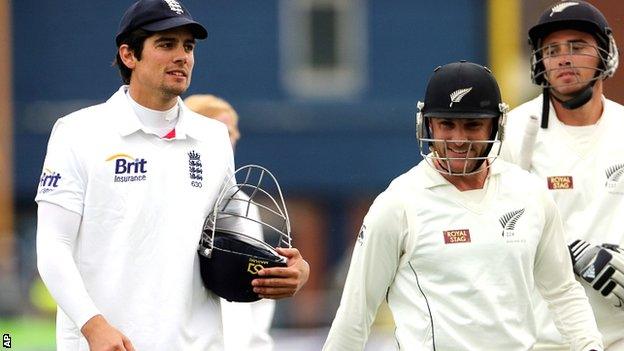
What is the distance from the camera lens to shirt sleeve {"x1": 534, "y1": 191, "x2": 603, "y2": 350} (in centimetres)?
557

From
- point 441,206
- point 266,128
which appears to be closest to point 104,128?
point 441,206

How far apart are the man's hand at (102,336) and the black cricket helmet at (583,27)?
2417 mm

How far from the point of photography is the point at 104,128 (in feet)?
18.0

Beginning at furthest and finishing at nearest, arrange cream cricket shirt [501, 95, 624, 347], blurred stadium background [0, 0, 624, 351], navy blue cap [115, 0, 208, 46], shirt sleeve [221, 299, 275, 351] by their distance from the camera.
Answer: blurred stadium background [0, 0, 624, 351]
shirt sleeve [221, 299, 275, 351]
cream cricket shirt [501, 95, 624, 347]
navy blue cap [115, 0, 208, 46]

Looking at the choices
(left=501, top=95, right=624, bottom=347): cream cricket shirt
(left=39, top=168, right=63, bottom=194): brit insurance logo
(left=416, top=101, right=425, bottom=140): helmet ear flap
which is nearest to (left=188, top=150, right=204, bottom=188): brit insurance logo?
(left=39, top=168, right=63, bottom=194): brit insurance logo

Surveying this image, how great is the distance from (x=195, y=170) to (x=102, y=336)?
0.78 metres

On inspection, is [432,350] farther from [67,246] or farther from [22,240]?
[22,240]

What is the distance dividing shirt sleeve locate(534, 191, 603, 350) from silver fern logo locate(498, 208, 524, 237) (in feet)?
0.50

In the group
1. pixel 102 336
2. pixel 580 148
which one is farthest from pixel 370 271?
pixel 580 148

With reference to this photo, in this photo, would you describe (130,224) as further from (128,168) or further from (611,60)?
(611,60)

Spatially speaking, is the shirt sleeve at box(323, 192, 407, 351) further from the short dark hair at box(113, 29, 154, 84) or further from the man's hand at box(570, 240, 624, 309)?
the man's hand at box(570, 240, 624, 309)

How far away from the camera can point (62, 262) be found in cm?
518

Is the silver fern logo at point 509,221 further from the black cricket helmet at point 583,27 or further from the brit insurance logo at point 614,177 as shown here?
the black cricket helmet at point 583,27

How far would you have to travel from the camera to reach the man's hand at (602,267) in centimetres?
622
